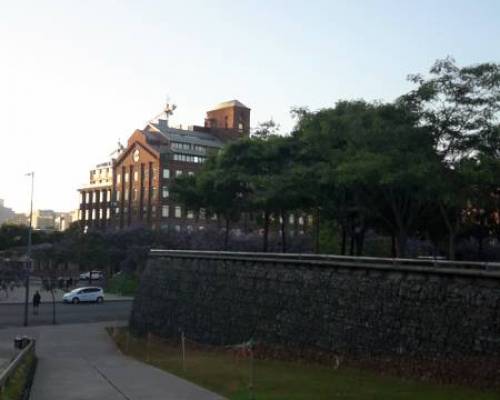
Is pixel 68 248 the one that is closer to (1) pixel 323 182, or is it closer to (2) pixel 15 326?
(2) pixel 15 326

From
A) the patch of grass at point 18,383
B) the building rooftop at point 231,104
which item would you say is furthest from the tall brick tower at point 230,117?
the patch of grass at point 18,383

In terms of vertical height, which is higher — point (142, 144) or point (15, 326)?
point (142, 144)

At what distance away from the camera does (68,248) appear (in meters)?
95.6

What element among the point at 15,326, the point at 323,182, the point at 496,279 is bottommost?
the point at 15,326

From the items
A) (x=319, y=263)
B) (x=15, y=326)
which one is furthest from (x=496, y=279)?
(x=15, y=326)

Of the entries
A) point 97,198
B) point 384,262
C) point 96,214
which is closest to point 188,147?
point 97,198

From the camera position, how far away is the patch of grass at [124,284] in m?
82.6

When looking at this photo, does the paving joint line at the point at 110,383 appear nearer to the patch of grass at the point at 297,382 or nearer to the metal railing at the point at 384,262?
the patch of grass at the point at 297,382

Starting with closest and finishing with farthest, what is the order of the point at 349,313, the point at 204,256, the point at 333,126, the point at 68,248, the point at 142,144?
the point at 349,313, the point at 333,126, the point at 204,256, the point at 68,248, the point at 142,144

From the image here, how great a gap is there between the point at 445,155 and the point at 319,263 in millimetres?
7243

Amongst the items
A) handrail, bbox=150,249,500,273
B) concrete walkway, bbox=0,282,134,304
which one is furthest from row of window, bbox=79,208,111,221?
handrail, bbox=150,249,500,273

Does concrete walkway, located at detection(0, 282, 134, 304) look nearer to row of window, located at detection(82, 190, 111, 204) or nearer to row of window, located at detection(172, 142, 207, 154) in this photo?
row of window, located at detection(172, 142, 207, 154)

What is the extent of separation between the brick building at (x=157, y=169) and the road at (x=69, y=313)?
53943 mm

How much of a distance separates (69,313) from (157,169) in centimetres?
6895
